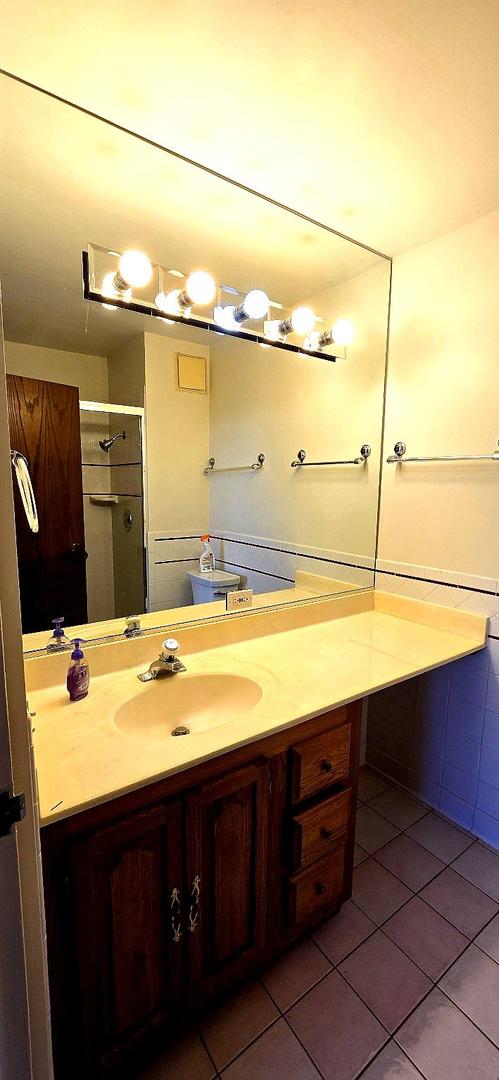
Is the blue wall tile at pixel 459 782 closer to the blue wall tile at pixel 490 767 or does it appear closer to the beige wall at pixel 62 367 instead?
the blue wall tile at pixel 490 767

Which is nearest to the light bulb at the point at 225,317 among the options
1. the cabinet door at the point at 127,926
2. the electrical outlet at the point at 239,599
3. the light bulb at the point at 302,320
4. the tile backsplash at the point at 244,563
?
the light bulb at the point at 302,320

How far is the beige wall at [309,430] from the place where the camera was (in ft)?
5.25

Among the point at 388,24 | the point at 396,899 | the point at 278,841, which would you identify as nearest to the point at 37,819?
the point at 278,841

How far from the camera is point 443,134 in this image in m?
1.11

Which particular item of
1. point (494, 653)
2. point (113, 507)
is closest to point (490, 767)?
point (494, 653)

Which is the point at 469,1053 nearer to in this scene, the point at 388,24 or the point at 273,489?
the point at 273,489

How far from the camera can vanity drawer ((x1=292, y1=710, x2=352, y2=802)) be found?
43.3 inches

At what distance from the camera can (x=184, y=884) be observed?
932 millimetres

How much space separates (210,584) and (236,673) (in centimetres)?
37

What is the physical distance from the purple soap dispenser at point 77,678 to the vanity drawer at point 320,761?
22.0 inches

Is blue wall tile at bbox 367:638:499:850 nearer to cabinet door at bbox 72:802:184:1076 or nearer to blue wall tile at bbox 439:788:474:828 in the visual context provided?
blue wall tile at bbox 439:788:474:828

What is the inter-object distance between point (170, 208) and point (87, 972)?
187 centimetres

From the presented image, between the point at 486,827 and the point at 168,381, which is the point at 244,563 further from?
the point at 486,827

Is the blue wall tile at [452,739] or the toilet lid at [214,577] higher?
the toilet lid at [214,577]
